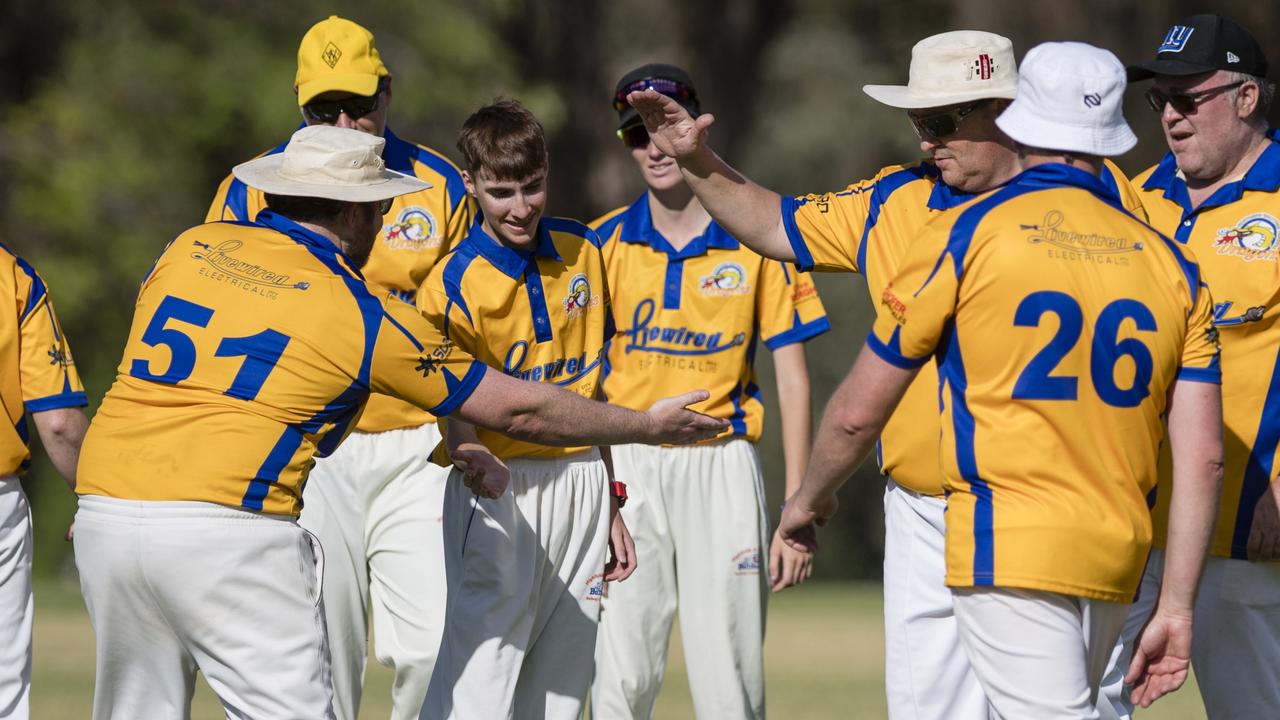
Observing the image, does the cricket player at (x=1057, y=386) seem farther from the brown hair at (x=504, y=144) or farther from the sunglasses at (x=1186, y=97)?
the brown hair at (x=504, y=144)

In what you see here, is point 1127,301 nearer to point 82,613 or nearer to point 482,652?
point 482,652

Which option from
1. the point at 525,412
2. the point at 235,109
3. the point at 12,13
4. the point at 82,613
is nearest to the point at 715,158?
the point at 525,412

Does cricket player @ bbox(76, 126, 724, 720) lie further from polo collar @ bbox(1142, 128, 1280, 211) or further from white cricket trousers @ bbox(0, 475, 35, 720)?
polo collar @ bbox(1142, 128, 1280, 211)

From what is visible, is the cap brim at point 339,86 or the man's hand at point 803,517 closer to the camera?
the man's hand at point 803,517

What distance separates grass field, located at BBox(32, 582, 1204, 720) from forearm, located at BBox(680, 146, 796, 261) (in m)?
3.85

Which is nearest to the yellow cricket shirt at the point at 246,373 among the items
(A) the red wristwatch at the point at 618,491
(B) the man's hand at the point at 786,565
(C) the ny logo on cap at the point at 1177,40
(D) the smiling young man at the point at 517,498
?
(D) the smiling young man at the point at 517,498

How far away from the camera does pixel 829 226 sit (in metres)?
5.04

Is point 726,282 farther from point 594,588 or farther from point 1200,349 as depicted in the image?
point 1200,349

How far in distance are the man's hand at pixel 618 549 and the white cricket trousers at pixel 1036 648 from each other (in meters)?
1.62

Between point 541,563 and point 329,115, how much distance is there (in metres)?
1.96

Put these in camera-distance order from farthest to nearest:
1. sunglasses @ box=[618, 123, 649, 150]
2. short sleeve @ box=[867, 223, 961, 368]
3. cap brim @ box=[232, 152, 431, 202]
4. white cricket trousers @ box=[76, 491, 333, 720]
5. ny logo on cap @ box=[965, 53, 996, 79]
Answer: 1. sunglasses @ box=[618, 123, 649, 150]
2. ny logo on cap @ box=[965, 53, 996, 79]
3. cap brim @ box=[232, 152, 431, 202]
4. white cricket trousers @ box=[76, 491, 333, 720]
5. short sleeve @ box=[867, 223, 961, 368]

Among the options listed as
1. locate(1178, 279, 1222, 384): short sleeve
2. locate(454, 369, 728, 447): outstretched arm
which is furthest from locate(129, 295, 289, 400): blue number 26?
locate(1178, 279, 1222, 384): short sleeve

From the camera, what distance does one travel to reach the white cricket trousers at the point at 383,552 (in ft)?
18.9

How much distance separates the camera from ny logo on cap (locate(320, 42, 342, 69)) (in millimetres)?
5855
